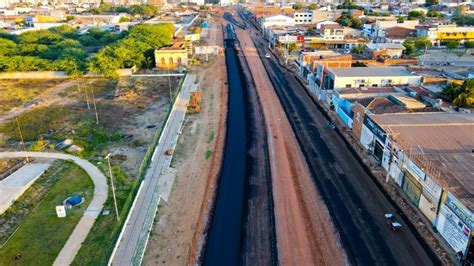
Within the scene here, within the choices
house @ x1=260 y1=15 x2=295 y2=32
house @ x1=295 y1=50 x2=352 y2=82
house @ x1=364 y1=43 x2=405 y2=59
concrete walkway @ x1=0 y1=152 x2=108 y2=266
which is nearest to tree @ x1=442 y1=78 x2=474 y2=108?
house @ x1=295 y1=50 x2=352 y2=82

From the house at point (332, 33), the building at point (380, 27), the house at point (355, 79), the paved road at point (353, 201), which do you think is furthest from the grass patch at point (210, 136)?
the building at point (380, 27)

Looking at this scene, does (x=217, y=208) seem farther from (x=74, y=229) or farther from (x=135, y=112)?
(x=135, y=112)

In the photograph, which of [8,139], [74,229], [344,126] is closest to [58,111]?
[8,139]

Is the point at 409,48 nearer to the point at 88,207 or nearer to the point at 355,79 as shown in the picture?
the point at 355,79

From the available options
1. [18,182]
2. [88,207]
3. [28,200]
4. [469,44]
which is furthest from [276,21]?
[28,200]

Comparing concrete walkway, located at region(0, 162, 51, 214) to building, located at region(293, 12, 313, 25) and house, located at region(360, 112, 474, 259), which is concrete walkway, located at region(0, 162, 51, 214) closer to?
house, located at region(360, 112, 474, 259)

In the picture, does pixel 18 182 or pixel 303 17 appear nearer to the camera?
pixel 18 182

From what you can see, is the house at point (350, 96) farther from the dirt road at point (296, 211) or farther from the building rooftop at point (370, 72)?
the dirt road at point (296, 211)
